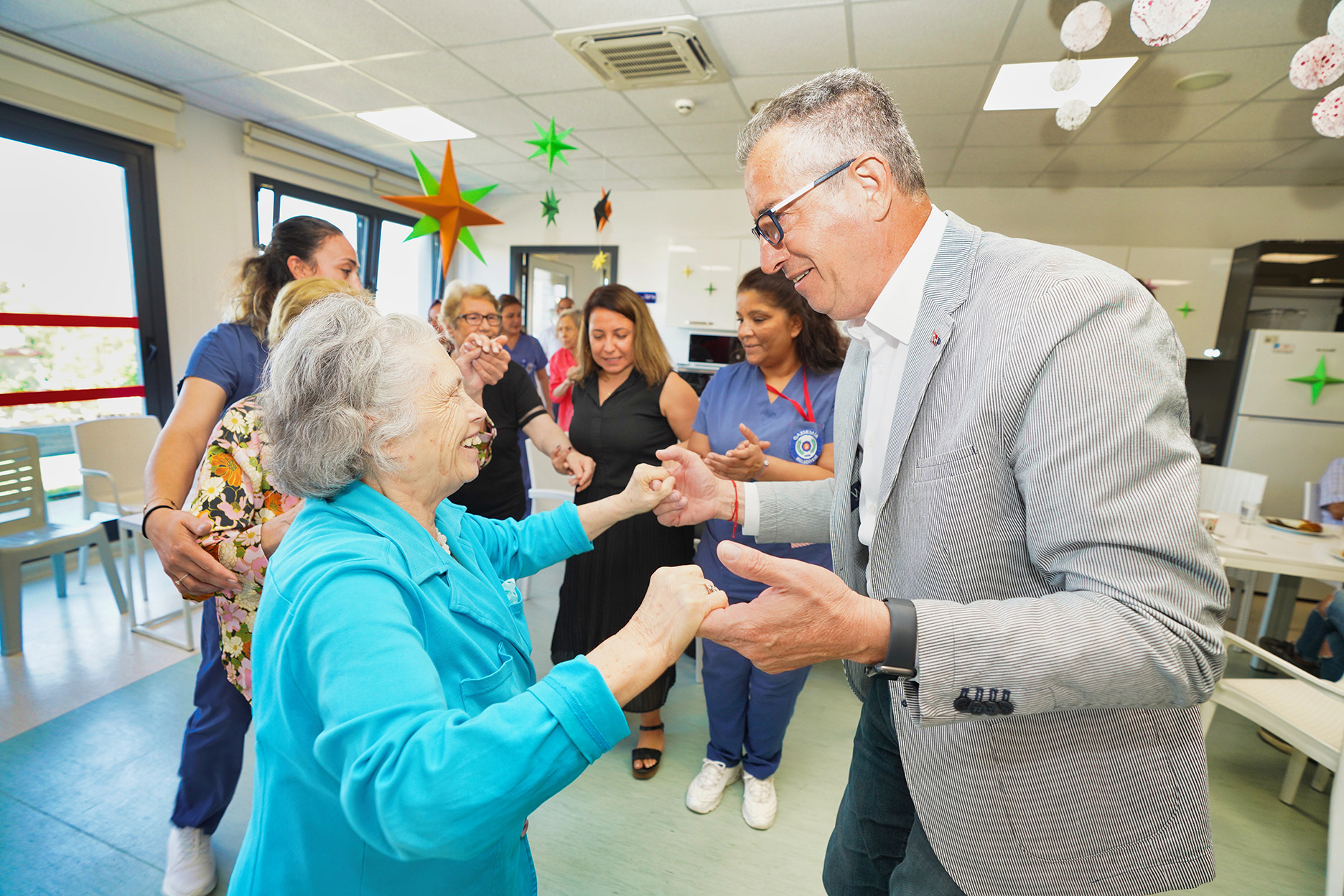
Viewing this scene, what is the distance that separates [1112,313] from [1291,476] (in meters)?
5.76

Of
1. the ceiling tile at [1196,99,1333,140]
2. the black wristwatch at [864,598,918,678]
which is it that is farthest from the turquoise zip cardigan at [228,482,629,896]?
the ceiling tile at [1196,99,1333,140]

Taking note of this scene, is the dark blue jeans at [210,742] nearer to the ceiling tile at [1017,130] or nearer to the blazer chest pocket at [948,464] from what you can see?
the blazer chest pocket at [948,464]

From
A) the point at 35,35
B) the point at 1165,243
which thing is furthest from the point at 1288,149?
the point at 35,35

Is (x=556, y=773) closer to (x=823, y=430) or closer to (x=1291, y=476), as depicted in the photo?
(x=823, y=430)

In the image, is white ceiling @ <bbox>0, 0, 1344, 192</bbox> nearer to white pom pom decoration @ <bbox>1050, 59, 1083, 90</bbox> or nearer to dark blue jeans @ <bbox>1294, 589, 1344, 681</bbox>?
white pom pom decoration @ <bbox>1050, 59, 1083, 90</bbox>

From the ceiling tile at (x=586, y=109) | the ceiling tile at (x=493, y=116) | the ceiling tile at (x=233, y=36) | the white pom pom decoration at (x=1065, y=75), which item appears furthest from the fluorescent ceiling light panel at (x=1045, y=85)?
the ceiling tile at (x=233, y=36)

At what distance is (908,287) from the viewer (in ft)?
3.26

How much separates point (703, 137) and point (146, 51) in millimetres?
3600

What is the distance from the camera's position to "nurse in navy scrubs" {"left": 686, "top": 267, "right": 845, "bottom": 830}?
2.14m

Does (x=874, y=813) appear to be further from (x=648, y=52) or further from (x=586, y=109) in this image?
(x=586, y=109)

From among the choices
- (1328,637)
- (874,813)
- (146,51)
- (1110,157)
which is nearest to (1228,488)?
(1328,637)

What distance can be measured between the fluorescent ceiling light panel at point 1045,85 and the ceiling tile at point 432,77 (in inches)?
122

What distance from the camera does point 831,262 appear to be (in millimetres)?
1025

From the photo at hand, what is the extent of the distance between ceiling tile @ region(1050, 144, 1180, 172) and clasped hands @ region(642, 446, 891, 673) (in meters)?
5.12
